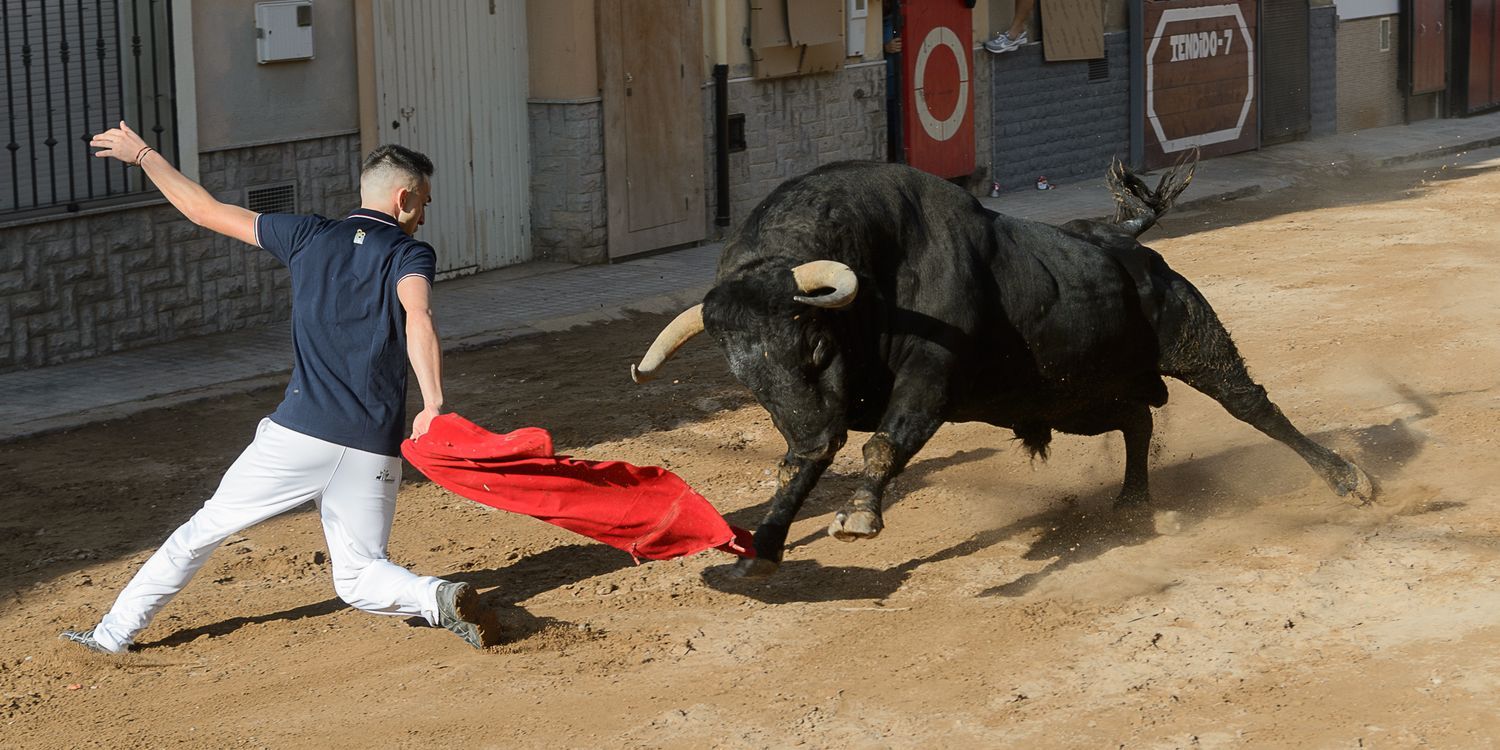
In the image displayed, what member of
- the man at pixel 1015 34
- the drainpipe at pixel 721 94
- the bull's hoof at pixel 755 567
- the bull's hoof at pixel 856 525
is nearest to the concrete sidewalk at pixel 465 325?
the drainpipe at pixel 721 94

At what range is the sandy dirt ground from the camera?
18.0 ft

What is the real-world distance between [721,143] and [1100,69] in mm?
6485

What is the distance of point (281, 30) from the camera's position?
12.0 meters

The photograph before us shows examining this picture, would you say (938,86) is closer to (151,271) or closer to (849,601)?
(151,271)

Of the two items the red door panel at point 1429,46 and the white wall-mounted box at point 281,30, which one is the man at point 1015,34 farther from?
the red door panel at point 1429,46

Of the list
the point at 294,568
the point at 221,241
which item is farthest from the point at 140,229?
the point at 294,568

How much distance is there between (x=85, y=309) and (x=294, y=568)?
471 cm

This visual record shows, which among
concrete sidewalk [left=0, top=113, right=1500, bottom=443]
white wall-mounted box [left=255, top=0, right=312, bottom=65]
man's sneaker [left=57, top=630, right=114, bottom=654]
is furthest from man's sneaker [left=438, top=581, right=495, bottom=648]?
white wall-mounted box [left=255, top=0, right=312, bottom=65]

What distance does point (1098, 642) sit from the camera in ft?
20.0

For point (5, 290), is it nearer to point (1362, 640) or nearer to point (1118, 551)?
point (1118, 551)

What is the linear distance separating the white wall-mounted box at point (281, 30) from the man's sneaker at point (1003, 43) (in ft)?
27.9

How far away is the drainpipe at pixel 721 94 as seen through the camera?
1548 cm

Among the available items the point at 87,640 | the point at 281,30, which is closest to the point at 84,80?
the point at 281,30

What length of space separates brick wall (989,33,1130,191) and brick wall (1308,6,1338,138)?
4.32m
